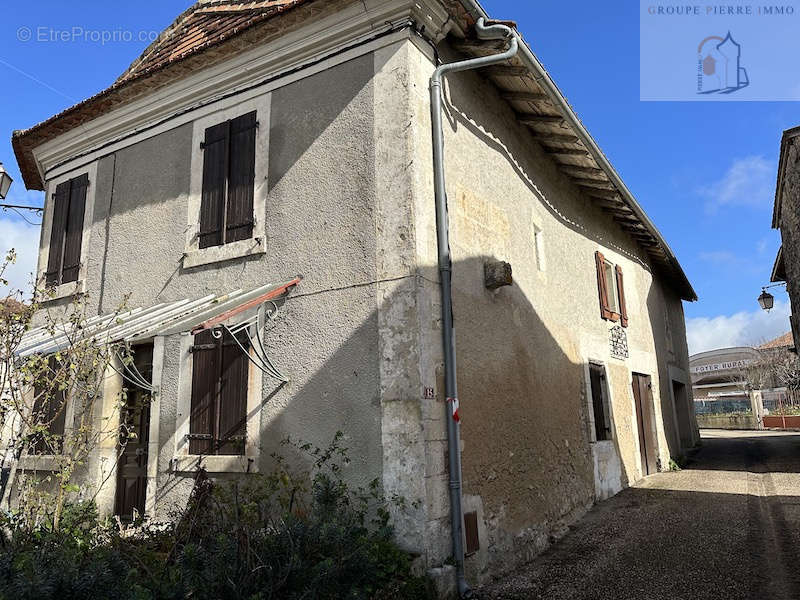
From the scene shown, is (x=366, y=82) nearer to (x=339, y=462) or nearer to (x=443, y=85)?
(x=443, y=85)

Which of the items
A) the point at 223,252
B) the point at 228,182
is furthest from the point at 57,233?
the point at 223,252

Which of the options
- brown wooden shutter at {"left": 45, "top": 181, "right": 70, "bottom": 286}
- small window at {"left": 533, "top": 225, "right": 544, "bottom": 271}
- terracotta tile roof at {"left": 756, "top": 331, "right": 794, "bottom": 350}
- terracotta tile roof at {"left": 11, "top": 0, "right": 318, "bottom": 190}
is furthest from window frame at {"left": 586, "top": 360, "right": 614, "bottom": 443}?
terracotta tile roof at {"left": 756, "top": 331, "right": 794, "bottom": 350}

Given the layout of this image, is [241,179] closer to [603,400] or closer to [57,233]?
[57,233]

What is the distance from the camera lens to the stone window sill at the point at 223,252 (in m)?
5.95

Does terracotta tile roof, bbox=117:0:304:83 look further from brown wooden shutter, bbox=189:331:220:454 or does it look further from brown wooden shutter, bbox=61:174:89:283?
brown wooden shutter, bbox=189:331:220:454

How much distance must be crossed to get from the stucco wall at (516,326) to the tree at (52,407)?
127 inches

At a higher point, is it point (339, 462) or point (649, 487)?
point (339, 462)

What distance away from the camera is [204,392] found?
232 inches

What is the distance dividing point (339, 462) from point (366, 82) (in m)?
3.48

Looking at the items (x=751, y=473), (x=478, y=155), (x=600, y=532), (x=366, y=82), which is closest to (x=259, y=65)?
(x=366, y=82)

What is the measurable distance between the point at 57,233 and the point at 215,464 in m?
4.55

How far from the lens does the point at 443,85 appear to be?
5816 mm

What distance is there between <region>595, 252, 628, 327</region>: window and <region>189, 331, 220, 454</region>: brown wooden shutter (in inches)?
262

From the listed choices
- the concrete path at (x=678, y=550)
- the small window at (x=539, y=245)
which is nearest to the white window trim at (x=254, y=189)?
the small window at (x=539, y=245)
